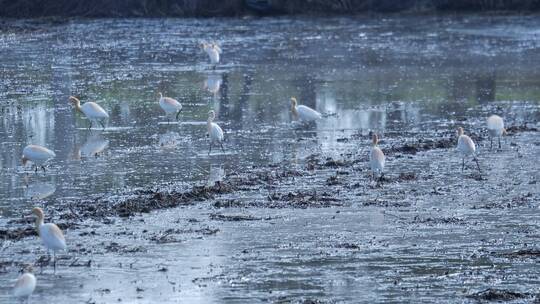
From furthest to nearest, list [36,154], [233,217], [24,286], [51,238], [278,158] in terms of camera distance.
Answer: [278,158], [36,154], [233,217], [51,238], [24,286]

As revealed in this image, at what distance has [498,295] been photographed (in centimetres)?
1023

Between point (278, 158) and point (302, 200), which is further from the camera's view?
point (278, 158)

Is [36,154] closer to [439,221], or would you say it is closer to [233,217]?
[233,217]

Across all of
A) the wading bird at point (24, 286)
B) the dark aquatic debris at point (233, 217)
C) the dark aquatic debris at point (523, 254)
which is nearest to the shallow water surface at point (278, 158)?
the dark aquatic debris at point (233, 217)

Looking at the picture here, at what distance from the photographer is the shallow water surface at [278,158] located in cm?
1091

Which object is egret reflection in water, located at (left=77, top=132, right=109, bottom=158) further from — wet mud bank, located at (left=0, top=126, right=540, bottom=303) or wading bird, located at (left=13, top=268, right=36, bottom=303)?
wading bird, located at (left=13, top=268, right=36, bottom=303)

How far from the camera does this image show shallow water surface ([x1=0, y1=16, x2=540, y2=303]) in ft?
35.8

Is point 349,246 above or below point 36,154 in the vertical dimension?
below

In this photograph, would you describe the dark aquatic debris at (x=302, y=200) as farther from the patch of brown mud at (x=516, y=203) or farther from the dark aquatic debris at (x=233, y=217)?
the patch of brown mud at (x=516, y=203)

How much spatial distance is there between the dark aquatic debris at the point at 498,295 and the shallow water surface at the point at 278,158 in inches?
6.2

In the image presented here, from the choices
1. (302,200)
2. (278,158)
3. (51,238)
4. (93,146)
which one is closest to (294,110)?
(278,158)

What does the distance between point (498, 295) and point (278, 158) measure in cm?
665

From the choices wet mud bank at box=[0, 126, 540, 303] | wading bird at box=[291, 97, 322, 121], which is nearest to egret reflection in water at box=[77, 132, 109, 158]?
wet mud bank at box=[0, 126, 540, 303]

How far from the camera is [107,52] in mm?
30469
